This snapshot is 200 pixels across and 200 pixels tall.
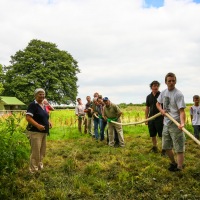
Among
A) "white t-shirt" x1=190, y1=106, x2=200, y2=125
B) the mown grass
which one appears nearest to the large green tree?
"white t-shirt" x1=190, y1=106, x2=200, y2=125

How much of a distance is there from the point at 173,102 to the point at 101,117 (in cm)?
517

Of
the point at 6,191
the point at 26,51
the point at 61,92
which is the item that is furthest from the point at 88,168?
the point at 26,51

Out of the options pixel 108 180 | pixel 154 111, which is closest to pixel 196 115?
pixel 154 111

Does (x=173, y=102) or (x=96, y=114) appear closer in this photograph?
(x=173, y=102)

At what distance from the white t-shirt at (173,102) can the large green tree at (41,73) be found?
32.2m

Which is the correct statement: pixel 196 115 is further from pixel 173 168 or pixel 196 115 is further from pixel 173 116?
pixel 173 116

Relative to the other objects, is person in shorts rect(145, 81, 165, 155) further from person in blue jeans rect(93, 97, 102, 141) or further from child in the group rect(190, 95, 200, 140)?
person in blue jeans rect(93, 97, 102, 141)

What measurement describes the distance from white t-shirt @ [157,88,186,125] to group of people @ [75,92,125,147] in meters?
3.37

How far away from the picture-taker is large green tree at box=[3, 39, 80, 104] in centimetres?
3672

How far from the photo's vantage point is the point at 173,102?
4.92 meters

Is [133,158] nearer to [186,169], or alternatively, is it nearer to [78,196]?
[186,169]

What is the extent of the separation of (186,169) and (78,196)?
2363 millimetres

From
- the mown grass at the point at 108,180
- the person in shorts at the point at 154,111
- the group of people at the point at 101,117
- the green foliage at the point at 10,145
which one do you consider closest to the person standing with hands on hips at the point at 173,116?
the mown grass at the point at 108,180

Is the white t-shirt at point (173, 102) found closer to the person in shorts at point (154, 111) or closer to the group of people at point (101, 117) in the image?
the person in shorts at point (154, 111)
